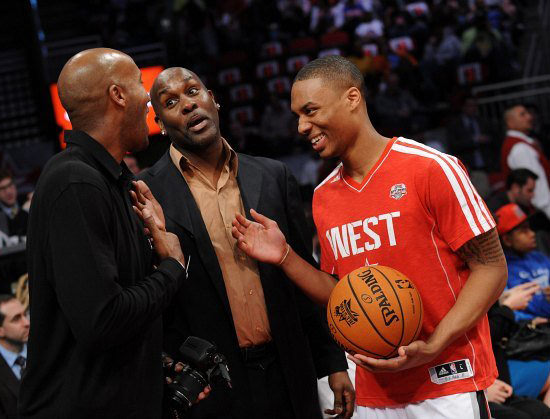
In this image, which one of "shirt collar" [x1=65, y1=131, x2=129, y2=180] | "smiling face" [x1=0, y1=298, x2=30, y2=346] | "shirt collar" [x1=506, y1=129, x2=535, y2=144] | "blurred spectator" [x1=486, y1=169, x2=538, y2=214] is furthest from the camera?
"shirt collar" [x1=506, y1=129, x2=535, y2=144]

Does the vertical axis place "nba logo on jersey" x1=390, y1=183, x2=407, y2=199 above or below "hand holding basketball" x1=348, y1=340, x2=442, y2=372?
above

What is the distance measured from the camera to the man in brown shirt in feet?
10.4

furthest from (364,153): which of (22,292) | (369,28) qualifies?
(369,28)

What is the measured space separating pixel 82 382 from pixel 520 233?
14.9ft

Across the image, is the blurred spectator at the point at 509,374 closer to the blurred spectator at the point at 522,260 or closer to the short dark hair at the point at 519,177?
the blurred spectator at the point at 522,260

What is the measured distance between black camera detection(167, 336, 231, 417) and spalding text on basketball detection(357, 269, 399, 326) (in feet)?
1.99

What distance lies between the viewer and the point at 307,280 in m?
3.11

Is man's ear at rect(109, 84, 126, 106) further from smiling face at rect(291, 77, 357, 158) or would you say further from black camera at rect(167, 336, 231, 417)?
black camera at rect(167, 336, 231, 417)

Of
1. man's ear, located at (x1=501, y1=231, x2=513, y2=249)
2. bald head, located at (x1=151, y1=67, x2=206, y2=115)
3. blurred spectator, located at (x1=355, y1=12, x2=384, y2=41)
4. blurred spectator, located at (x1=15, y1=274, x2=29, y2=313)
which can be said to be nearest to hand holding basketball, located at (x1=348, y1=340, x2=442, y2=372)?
bald head, located at (x1=151, y1=67, x2=206, y2=115)

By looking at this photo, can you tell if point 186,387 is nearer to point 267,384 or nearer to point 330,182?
point 267,384

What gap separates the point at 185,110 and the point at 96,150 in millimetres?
841

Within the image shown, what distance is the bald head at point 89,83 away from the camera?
101 inches

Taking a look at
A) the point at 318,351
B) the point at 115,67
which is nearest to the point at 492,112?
the point at 318,351

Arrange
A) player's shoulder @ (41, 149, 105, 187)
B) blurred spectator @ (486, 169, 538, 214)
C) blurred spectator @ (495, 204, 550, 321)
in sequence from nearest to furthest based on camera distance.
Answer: player's shoulder @ (41, 149, 105, 187) < blurred spectator @ (495, 204, 550, 321) < blurred spectator @ (486, 169, 538, 214)
